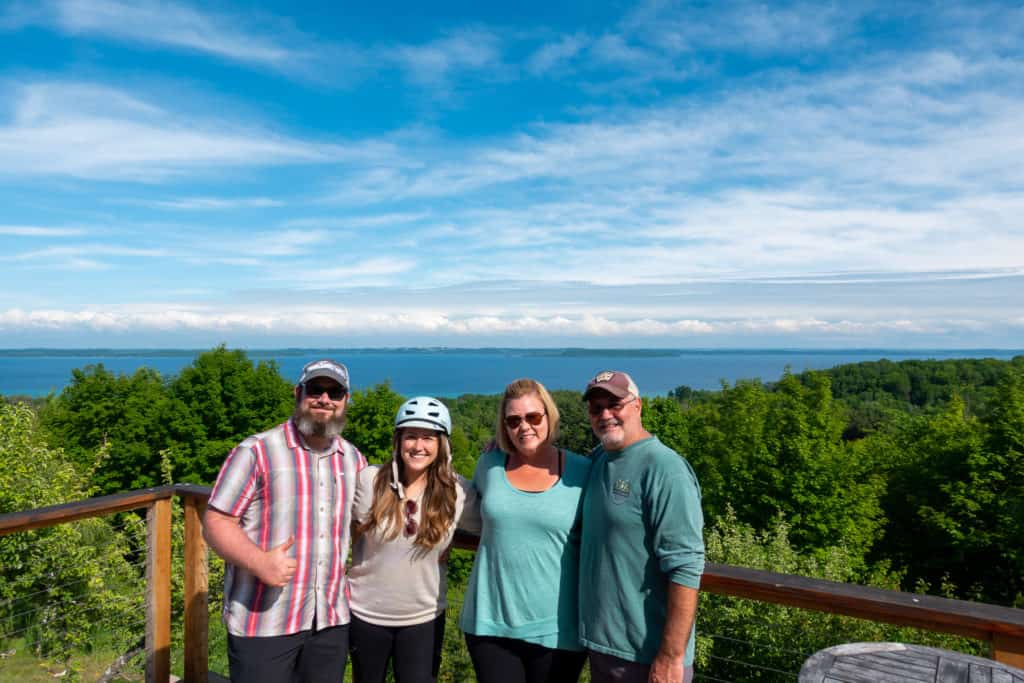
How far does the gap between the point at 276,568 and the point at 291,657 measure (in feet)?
1.13

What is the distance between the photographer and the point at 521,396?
2270 millimetres

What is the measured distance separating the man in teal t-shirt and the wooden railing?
0.89 ft

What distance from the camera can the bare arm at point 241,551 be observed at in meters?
2.19

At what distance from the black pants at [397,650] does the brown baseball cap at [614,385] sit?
1.02 metres

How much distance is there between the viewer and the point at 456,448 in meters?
29.2

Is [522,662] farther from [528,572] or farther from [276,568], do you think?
[276,568]

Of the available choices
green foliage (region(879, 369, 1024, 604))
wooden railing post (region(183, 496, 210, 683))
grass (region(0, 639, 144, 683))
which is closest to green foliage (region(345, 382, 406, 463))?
grass (region(0, 639, 144, 683))

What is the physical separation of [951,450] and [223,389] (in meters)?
28.7

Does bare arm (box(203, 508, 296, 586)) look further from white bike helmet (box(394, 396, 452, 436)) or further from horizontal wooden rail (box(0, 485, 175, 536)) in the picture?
horizontal wooden rail (box(0, 485, 175, 536))

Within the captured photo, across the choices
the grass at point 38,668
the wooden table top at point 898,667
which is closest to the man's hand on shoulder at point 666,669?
the wooden table top at point 898,667

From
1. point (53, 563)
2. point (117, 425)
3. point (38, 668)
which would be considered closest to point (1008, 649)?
point (38, 668)

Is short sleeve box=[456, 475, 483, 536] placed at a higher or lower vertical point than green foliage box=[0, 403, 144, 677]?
higher

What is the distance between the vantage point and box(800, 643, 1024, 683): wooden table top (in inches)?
67.1

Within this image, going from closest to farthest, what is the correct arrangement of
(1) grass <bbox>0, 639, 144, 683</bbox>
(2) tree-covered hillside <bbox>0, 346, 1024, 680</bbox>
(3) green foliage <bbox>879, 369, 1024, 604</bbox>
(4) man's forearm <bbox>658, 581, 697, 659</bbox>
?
(4) man's forearm <bbox>658, 581, 697, 659</bbox>, (1) grass <bbox>0, 639, 144, 683</bbox>, (3) green foliage <bbox>879, 369, 1024, 604</bbox>, (2) tree-covered hillside <bbox>0, 346, 1024, 680</bbox>
